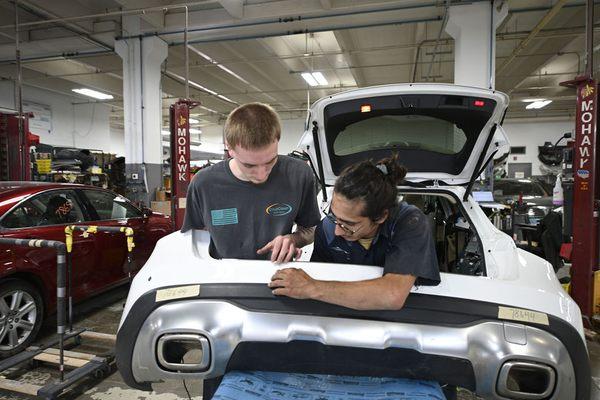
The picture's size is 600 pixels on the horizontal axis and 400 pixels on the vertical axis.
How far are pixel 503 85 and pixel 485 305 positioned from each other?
1406cm

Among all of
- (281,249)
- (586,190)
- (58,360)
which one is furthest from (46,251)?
(586,190)

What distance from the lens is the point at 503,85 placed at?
13.1 meters

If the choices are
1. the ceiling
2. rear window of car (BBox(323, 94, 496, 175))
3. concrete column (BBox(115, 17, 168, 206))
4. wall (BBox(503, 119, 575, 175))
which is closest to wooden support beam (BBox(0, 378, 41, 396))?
rear window of car (BBox(323, 94, 496, 175))

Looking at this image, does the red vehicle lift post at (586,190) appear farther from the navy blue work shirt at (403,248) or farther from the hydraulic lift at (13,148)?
the hydraulic lift at (13,148)

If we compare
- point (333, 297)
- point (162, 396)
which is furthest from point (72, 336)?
point (333, 297)

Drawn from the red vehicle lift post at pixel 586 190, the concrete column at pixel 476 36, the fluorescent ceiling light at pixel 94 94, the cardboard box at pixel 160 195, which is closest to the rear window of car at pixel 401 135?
the red vehicle lift post at pixel 586 190

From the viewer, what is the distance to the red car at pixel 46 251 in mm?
3066

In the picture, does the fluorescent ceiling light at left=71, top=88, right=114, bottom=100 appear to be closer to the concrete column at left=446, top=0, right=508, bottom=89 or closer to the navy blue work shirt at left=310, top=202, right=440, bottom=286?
the concrete column at left=446, top=0, right=508, bottom=89

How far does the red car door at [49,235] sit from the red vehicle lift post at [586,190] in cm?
476

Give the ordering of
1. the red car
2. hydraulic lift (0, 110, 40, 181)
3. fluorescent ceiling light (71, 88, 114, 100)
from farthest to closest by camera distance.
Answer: fluorescent ceiling light (71, 88, 114, 100) → hydraulic lift (0, 110, 40, 181) → the red car

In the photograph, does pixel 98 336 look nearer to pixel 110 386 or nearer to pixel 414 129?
pixel 110 386

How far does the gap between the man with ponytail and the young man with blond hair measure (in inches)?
8.7

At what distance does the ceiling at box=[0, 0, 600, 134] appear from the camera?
23.6ft

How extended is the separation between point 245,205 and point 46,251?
2677mm
